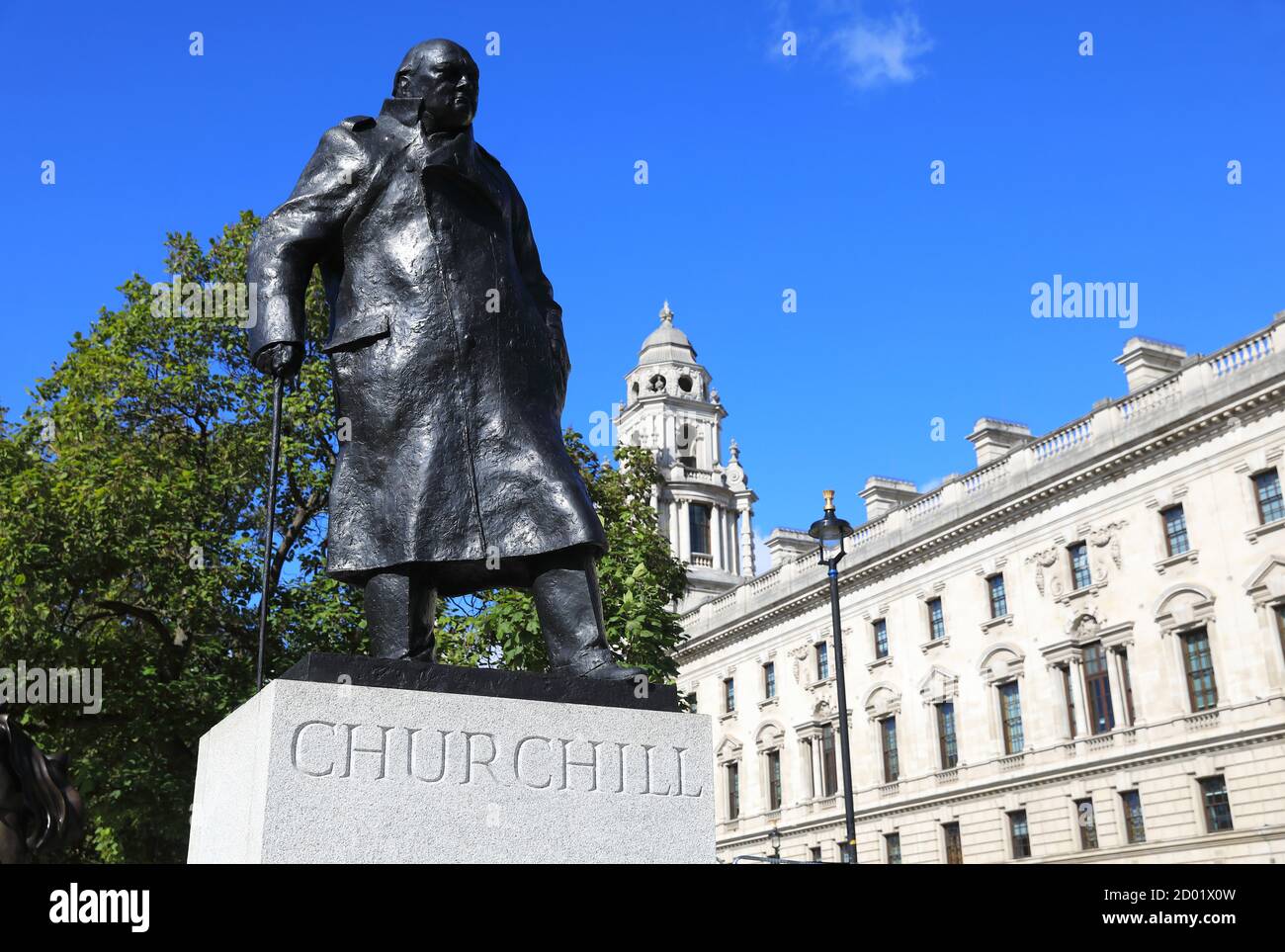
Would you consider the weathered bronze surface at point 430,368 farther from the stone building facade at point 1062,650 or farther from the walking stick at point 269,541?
the stone building facade at point 1062,650

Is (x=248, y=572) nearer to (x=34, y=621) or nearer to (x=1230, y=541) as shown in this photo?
(x=34, y=621)

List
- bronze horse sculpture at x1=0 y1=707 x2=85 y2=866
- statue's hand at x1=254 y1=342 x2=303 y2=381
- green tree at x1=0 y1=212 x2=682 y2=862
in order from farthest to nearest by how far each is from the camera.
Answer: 1. green tree at x1=0 y1=212 x2=682 y2=862
2. bronze horse sculpture at x1=0 y1=707 x2=85 y2=866
3. statue's hand at x1=254 y1=342 x2=303 y2=381

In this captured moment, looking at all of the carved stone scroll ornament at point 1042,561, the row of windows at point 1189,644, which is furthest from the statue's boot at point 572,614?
the carved stone scroll ornament at point 1042,561

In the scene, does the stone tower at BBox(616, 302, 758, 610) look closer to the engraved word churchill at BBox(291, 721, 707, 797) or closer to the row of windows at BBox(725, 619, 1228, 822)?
the row of windows at BBox(725, 619, 1228, 822)

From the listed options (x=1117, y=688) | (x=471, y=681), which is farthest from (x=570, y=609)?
(x=1117, y=688)

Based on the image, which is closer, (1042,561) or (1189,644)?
(1189,644)

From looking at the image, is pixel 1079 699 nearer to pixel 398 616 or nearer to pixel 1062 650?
pixel 1062 650

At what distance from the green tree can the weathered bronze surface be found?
38.2ft

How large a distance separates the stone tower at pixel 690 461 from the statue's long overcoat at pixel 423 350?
6769 centimetres

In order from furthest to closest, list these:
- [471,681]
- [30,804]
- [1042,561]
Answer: [1042,561] → [30,804] → [471,681]

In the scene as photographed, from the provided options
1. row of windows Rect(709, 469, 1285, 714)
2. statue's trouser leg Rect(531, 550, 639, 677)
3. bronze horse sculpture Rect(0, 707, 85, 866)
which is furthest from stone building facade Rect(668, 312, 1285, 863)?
statue's trouser leg Rect(531, 550, 639, 677)

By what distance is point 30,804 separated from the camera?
27.3 feet

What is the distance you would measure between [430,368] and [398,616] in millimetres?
1081

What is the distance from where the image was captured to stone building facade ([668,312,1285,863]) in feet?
112
